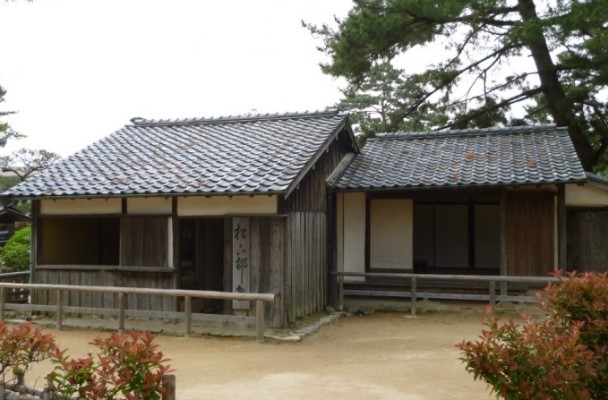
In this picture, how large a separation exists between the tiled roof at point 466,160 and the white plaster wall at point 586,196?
873 mm

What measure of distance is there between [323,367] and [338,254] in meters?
5.91

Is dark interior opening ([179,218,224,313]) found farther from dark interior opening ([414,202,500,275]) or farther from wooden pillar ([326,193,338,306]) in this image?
dark interior opening ([414,202,500,275])

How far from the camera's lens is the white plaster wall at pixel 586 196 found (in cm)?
1309

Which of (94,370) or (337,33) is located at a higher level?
(337,33)

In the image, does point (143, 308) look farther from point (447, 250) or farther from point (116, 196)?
point (447, 250)

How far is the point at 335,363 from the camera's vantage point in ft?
26.2

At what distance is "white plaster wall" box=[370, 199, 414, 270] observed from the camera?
44.4 feet

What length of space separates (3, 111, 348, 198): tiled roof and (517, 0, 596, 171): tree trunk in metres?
9.36

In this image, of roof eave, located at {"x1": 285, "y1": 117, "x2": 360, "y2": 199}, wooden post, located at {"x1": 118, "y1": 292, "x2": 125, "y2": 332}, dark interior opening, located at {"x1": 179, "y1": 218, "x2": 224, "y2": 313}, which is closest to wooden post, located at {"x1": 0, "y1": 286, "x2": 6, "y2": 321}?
wooden post, located at {"x1": 118, "y1": 292, "x2": 125, "y2": 332}

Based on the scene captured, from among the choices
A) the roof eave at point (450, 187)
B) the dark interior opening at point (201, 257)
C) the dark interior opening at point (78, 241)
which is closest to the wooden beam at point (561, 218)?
the roof eave at point (450, 187)

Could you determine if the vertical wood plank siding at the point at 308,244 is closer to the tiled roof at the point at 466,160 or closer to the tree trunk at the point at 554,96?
the tiled roof at the point at 466,160

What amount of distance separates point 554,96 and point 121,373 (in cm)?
1892

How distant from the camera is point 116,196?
10492 millimetres

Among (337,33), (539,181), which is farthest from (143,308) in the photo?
(337,33)
